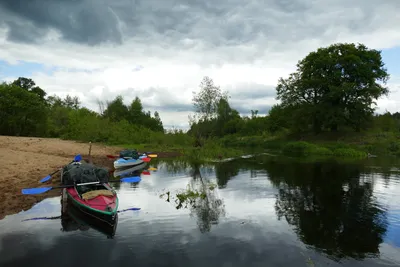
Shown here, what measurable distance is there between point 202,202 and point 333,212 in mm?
7058

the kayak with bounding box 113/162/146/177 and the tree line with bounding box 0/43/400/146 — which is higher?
the tree line with bounding box 0/43/400/146

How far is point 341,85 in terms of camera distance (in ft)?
173

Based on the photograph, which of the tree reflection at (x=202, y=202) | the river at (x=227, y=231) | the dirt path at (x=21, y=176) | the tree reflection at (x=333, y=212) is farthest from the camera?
the dirt path at (x=21, y=176)

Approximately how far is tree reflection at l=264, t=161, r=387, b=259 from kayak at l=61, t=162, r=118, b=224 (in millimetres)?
8130

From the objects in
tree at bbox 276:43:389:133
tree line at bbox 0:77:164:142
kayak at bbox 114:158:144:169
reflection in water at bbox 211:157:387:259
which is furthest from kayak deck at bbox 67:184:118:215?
tree at bbox 276:43:389:133

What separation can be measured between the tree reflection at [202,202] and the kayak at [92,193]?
392 centimetres

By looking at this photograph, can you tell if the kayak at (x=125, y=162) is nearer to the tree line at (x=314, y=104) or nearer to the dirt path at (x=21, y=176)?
the dirt path at (x=21, y=176)

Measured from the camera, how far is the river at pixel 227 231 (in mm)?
9898

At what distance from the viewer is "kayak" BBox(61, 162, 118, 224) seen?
12.5m

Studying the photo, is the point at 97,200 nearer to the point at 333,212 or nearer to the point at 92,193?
the point at 92,193

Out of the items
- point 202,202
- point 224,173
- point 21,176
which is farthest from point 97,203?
point 224,173

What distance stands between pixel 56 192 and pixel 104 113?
270 ft

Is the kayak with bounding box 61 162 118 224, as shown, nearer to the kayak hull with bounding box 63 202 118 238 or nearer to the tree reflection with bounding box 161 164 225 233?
the kayak hull with bounding box 63 202 118 238

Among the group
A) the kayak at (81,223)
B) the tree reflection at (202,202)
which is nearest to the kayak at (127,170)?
the tree reflection at (202,202)
